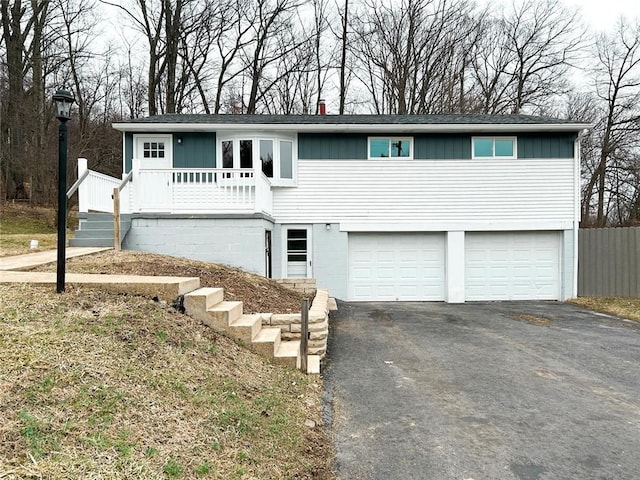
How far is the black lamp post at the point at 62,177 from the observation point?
169 inches

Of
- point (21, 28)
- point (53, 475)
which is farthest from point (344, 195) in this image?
point (21, 28)

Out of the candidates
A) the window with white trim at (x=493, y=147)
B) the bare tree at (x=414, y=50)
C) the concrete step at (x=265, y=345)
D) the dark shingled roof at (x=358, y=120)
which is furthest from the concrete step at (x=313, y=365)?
the bare tree at (x=414, y=50)

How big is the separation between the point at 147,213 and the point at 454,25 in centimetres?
1923

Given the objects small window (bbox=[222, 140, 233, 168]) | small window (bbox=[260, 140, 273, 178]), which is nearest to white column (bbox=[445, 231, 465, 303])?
small window (bbox=[260, 140, 273, 178])

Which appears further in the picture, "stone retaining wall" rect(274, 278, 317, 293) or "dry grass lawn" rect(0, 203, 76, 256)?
"dry grass lawn" rect(0, 203, 76, 256)

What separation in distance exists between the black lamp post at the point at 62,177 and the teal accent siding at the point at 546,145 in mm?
10792

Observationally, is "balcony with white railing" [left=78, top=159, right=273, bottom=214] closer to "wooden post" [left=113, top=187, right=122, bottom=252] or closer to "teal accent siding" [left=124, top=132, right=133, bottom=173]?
"wooden post" [left=113, top=187, right=122, bottom=252]

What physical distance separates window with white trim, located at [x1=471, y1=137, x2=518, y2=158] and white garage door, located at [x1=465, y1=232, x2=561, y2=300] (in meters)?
2.14

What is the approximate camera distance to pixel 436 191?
38.8 ft

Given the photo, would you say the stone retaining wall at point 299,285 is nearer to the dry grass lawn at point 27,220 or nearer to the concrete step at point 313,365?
the concrete step at point 313,365

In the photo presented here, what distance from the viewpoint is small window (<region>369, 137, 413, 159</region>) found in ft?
38.9

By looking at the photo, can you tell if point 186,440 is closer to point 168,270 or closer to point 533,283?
point 168,270

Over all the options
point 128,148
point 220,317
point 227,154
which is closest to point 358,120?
point 227,154

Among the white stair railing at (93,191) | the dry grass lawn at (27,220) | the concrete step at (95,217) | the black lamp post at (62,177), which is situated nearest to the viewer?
the black lamp post at (62,177)
